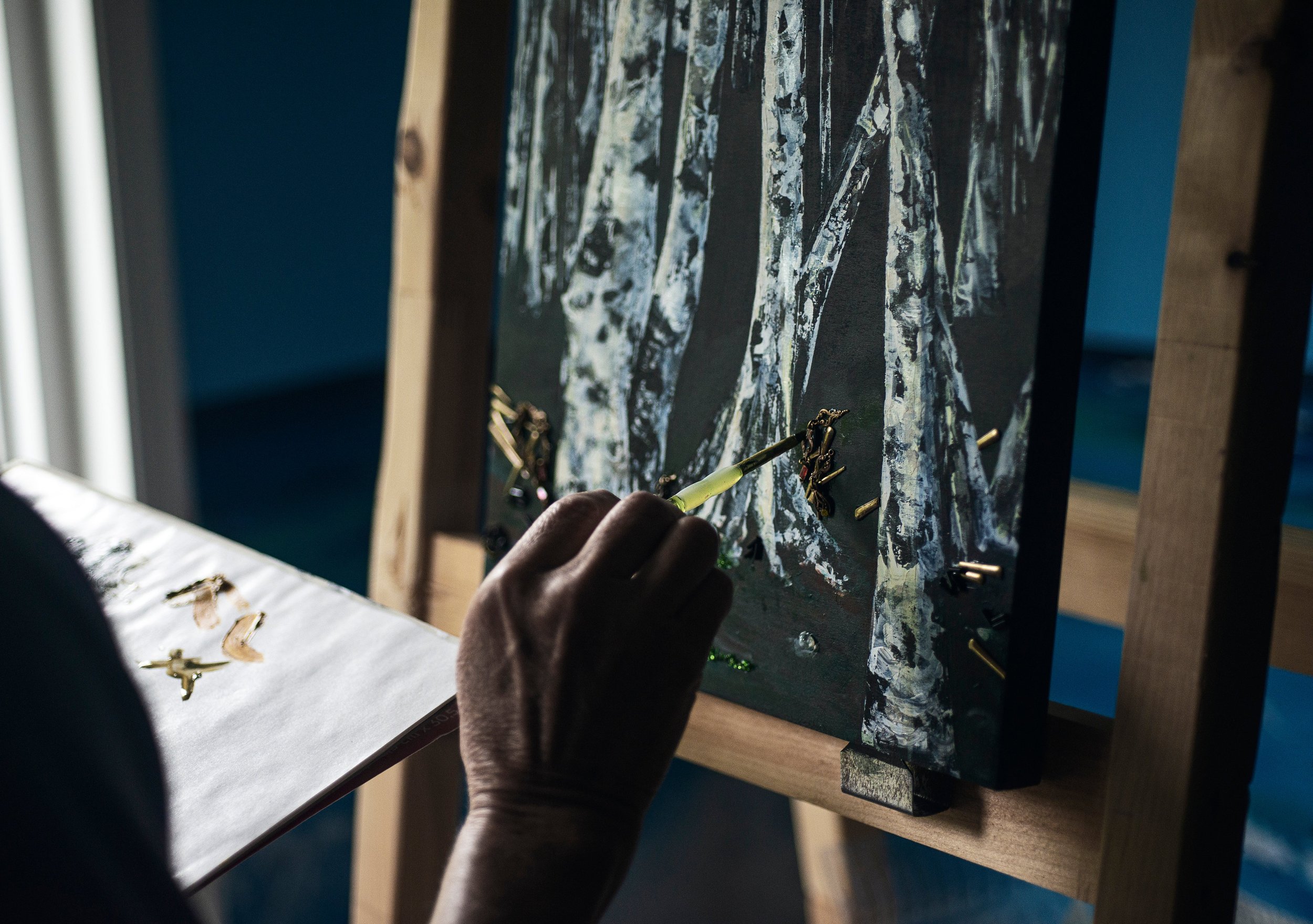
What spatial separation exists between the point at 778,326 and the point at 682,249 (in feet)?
0.34

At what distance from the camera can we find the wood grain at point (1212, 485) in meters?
0.48

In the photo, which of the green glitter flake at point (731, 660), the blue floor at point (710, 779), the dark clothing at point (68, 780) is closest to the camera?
the dark clothing at point (68, 780)

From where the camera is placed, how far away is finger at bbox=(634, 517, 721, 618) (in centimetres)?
49

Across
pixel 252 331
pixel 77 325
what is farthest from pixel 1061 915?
pixel 252 331

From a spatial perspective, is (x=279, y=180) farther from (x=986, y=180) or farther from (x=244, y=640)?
(x=986, y=180)

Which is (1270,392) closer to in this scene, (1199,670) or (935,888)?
(1199,670)

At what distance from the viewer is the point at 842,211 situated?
2.00ft

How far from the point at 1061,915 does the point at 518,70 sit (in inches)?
70.6

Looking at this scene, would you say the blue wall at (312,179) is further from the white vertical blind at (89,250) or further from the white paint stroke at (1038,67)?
the white paint stroke at (1038,67)

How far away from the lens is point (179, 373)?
5.01ft

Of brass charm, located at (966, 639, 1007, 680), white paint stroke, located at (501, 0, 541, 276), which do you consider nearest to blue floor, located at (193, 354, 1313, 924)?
brass charm, located at (966, 639, 1007, 680)

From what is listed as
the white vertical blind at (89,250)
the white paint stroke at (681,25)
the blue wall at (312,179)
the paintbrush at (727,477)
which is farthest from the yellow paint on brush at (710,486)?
the blue wall at (312,179)

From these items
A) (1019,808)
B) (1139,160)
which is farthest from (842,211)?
(1139,160)

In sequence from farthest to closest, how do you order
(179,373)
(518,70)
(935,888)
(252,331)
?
1. (252,331)
2. (935,888)
3. (179,373)
4. (518,70)
